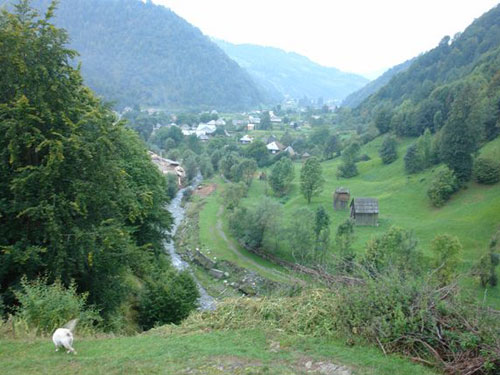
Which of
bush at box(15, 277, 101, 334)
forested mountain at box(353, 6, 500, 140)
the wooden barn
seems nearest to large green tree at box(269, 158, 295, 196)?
the wooden barn

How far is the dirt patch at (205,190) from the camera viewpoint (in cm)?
6259

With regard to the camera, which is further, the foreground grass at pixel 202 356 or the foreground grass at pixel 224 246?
the foreground grass at pixel 224 246

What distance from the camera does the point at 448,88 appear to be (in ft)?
233

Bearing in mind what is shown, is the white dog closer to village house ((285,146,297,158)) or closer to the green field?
the green field

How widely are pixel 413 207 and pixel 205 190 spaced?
34.7 m

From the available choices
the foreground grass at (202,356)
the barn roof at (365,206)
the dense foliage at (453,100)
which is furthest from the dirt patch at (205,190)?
the foreground grass at (202,356)

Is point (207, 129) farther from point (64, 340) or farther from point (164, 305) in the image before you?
point (64, 340)

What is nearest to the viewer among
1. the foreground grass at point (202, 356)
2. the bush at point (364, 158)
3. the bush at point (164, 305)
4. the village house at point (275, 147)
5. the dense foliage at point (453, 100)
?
the foreground grass at point (202, 356)

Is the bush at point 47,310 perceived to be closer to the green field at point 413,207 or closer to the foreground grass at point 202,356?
the foreground grass at point 202,356

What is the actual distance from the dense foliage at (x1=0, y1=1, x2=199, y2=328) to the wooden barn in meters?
30.2

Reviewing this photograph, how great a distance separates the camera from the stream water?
29259mm

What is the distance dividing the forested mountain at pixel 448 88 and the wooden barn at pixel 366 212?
1472 centimetres

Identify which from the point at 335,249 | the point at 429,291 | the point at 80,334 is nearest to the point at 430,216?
the point at 335,249

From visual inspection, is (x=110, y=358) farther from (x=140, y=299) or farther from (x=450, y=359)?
(x=140, y=299)
